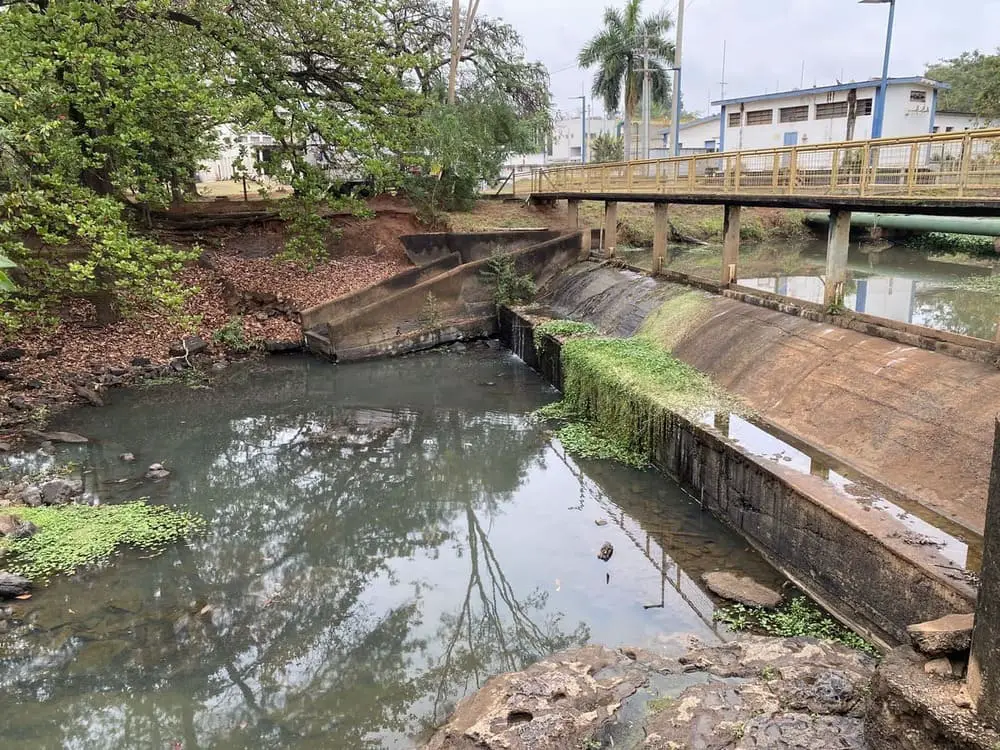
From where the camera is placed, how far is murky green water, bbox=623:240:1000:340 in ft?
50.7

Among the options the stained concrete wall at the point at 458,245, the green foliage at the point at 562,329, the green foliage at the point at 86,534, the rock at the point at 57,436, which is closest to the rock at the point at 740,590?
the green foliage at the point at 86,534

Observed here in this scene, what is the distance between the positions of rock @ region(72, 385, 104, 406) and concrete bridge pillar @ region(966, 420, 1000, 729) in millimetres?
12874

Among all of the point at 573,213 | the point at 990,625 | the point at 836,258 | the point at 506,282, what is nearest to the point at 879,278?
the point at 573,213

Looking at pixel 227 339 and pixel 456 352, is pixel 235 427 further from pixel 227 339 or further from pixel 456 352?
pixel 456 352

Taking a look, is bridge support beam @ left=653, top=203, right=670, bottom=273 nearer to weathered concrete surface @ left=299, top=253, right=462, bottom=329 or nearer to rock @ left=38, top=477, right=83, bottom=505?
weathered concrete surface @ left=299, top=253, right=462, bottom=329

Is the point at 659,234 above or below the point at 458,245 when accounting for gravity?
above

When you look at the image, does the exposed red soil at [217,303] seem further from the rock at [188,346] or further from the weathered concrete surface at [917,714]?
the weathered concrete surface at [917,714]

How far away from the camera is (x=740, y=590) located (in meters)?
6.39

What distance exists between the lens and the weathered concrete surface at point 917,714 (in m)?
3.50

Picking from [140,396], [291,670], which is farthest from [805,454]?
[140,396]

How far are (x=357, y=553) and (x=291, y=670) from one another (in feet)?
6.76

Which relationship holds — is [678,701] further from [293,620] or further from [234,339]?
[234,339]

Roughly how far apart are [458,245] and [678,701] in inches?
570

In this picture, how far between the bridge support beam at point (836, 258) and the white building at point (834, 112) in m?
25.2
